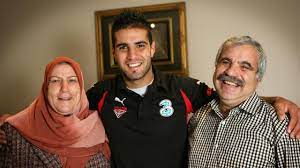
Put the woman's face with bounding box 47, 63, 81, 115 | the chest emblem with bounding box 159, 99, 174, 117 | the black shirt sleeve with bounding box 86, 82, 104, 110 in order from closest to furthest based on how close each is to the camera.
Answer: the woman's face with bounding box 47, 63, 81, 115, the chest emblem with bounding box 159, 99, 174, 117, the black shirt sleeve with bounding box 86, 82, 104, 110

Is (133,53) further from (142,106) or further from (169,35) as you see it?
(169,35)

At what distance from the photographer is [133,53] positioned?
1.70 metres

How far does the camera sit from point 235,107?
1.46 meters

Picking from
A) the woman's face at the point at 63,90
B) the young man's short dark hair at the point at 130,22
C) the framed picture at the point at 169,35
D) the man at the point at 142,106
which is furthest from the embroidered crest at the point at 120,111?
the framed picture at the point at 169,35

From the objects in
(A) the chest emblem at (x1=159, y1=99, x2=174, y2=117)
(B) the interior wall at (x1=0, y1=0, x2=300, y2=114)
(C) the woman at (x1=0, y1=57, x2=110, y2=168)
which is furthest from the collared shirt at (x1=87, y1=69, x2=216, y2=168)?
(B) the interior wall at (x1=0, y1=0, x2=300, y2=114)

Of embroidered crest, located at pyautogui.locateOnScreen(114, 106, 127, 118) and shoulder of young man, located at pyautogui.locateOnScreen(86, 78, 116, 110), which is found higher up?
shoulder of young man, located at pyautogui.locateOnScreen(86, 78, 116, 110)

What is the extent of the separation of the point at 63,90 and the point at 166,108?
1.88ft

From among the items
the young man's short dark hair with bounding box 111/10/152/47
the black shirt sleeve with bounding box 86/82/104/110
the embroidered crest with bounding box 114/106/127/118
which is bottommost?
the embroidered crest with bounding box 114/106/127/118

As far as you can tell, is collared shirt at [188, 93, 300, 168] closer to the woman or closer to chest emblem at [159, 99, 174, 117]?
chest emblem at [159, 99, 174, 117]

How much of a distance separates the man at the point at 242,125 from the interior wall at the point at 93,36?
1.08m

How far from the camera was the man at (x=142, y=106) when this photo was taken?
1.66m

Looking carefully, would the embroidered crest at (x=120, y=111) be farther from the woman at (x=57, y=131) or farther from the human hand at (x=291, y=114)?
the human hand at (x=291, y=114)

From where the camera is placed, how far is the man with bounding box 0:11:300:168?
1658mm

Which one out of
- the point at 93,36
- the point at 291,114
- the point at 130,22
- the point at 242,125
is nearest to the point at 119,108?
the point at 130,22
